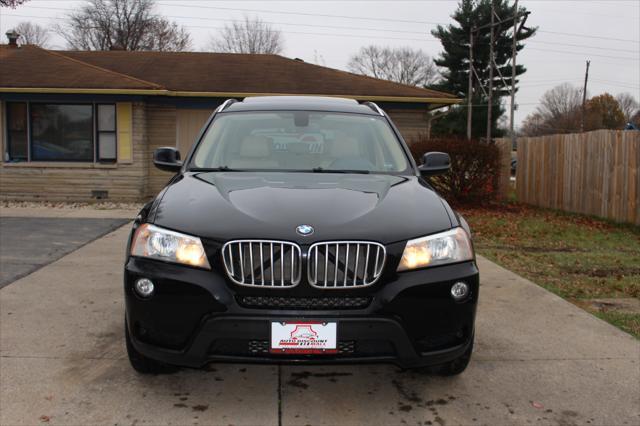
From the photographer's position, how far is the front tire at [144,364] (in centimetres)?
356

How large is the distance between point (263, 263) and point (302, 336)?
39cm

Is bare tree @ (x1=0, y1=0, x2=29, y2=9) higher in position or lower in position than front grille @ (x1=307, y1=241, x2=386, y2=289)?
higher

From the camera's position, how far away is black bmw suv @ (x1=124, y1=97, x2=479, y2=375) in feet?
9.70

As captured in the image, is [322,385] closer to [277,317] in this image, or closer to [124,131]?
[277,317]

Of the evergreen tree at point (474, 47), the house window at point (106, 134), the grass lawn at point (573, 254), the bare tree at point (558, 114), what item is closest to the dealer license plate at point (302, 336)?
the grass lawn at point (573, 254)

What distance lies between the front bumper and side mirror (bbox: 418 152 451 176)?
4.83 feet

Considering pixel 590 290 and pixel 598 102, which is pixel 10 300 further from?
pixel 598 102

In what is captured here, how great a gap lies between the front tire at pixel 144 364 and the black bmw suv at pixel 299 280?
11.0 inches

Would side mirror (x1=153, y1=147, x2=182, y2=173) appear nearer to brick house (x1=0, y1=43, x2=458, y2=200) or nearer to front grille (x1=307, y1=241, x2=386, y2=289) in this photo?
front grille (x1=307, y1=241, x2=386, y2=289)

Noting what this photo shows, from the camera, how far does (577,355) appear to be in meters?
4.35

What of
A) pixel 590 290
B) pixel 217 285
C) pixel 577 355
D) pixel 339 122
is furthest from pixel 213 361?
pixel 590 290

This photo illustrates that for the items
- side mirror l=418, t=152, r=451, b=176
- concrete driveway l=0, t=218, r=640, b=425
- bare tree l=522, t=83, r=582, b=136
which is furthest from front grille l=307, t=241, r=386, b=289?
bare tree l=522, t=83, r=582, b=136

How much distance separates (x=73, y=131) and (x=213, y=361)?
14.5m

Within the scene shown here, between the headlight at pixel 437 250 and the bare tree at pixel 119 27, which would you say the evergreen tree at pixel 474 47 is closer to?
the bare tree at pixel 119 27
